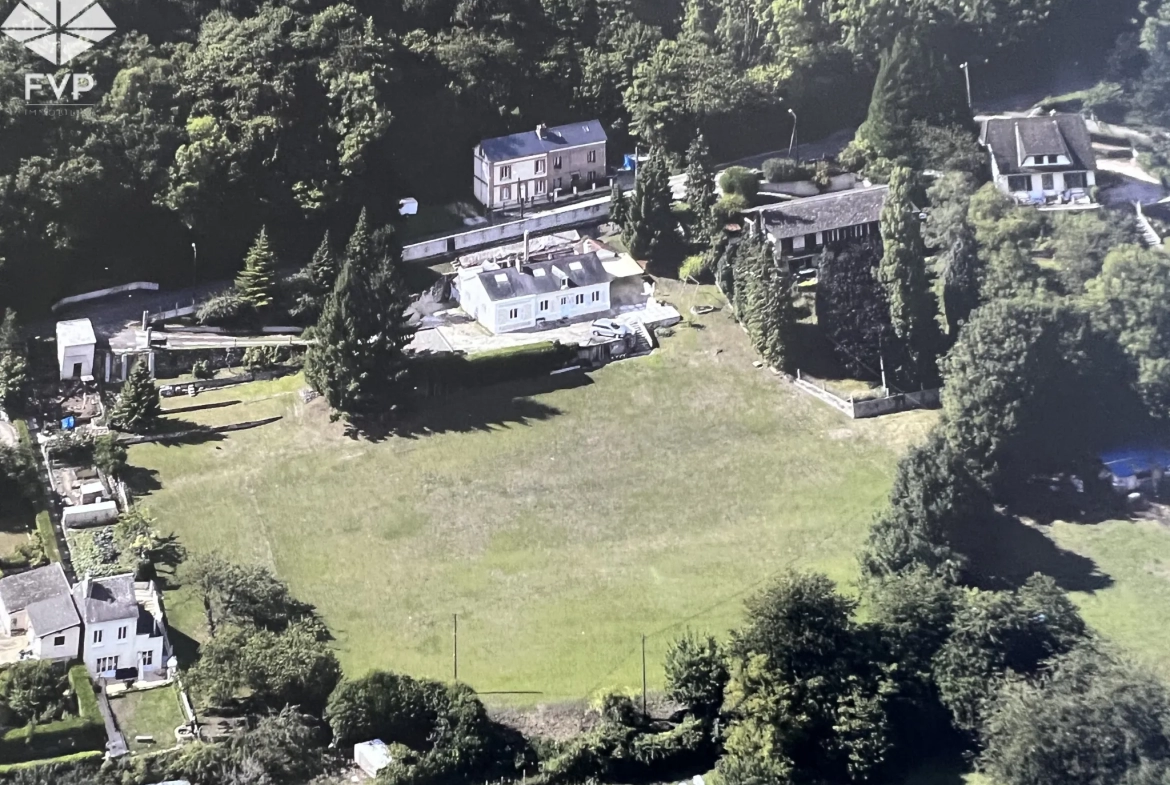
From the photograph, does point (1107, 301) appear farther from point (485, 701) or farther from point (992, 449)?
point (485, 701)

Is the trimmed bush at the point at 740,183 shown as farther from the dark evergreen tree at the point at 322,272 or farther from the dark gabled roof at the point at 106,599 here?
the dark gabled roof at the point at 106,599

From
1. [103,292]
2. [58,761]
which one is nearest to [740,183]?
[103,292]

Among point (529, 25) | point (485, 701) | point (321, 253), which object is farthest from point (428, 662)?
point (529, 25)

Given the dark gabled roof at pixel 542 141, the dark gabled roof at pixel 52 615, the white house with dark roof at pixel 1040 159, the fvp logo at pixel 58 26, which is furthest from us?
the white house with dark roof at pixel 1040 159

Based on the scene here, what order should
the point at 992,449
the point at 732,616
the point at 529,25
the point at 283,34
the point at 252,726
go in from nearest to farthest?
the point at 252,726
the point at 732,616
the point at 992,449
the point at 283,34
the point at 529,25

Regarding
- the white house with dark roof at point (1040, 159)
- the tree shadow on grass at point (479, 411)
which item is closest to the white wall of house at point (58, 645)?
the tree shadow on grass at point (479, 411)

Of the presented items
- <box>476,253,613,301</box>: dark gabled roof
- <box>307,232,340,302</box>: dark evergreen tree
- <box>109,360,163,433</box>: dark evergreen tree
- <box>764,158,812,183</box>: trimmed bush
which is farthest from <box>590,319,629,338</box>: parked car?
<box>109,360,163,433</box>: dark evergreen tree

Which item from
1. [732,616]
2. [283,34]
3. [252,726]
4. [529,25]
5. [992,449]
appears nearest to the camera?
[252,726]
